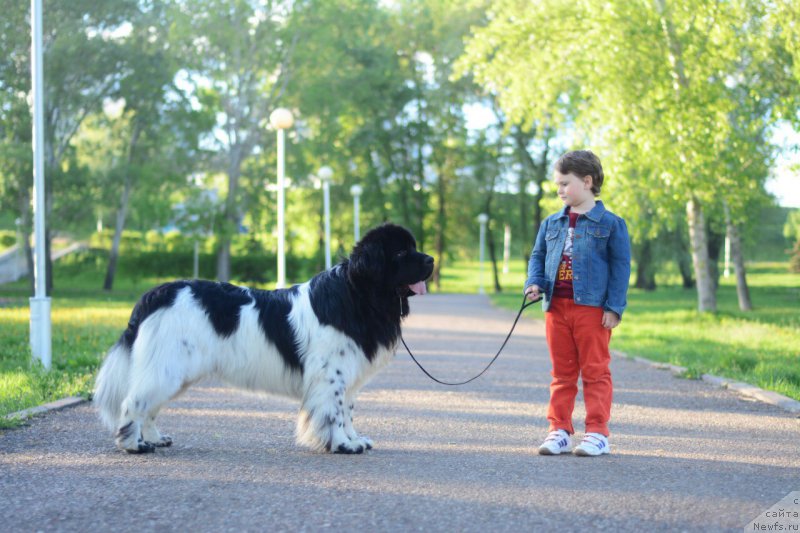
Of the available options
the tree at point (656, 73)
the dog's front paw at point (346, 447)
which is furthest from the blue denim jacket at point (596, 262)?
the tree at point (656, 73)

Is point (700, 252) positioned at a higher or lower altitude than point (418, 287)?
higher

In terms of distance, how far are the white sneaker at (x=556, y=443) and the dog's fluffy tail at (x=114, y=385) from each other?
2.68 meters

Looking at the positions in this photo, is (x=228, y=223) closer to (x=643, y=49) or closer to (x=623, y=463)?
(x=643, y=49)

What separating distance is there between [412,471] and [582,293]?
1.59 metres

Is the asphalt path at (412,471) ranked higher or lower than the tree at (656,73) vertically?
lower

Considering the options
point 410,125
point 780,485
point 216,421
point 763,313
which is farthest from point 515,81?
Answer: point 410,125

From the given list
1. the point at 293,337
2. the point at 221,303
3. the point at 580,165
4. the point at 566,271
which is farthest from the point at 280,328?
the point at 580,165

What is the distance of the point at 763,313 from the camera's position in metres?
23.7

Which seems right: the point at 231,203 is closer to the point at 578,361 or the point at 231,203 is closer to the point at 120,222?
the point at 120,222

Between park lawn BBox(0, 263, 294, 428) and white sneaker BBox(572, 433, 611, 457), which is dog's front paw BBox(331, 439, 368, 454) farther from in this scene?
park lawn BBox(0, 263, 294, 428)

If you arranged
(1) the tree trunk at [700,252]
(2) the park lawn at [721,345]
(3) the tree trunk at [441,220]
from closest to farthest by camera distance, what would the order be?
(2) the park lawn at [721,345] → (1) the tree trunk at [700,252] → (3) the tree trunk at [441,220]

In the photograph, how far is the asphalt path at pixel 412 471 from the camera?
415 cm

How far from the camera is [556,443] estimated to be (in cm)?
576

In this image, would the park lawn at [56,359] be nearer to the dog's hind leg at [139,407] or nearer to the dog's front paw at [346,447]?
the dog's hind leg at [139,407]
